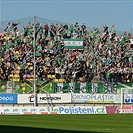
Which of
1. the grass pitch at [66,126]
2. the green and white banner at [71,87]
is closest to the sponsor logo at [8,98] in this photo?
the green and white banner at [71,87]

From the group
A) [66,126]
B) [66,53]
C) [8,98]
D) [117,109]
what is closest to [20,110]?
[8,98]

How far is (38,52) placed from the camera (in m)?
52.6

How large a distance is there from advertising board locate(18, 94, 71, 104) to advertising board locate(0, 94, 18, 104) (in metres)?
0.50

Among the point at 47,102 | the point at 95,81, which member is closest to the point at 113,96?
the point at 95,81

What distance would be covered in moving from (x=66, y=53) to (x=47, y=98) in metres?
5.81

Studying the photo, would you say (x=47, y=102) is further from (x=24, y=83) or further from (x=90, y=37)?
(x=90, y=37)

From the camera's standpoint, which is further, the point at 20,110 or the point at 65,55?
the point at 65,55

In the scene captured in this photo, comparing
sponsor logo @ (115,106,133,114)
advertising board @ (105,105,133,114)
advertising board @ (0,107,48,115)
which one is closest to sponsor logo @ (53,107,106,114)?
advertising board @ (105,105,133,114)

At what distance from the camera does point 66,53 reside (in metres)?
53.8

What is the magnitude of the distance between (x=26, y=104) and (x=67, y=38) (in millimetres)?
9523

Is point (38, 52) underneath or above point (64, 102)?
above

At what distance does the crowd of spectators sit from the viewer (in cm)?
5078

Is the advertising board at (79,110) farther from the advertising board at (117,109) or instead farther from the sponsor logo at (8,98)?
the sponsor logo at (8,98)

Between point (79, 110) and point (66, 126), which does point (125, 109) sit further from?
point (66, 126)
